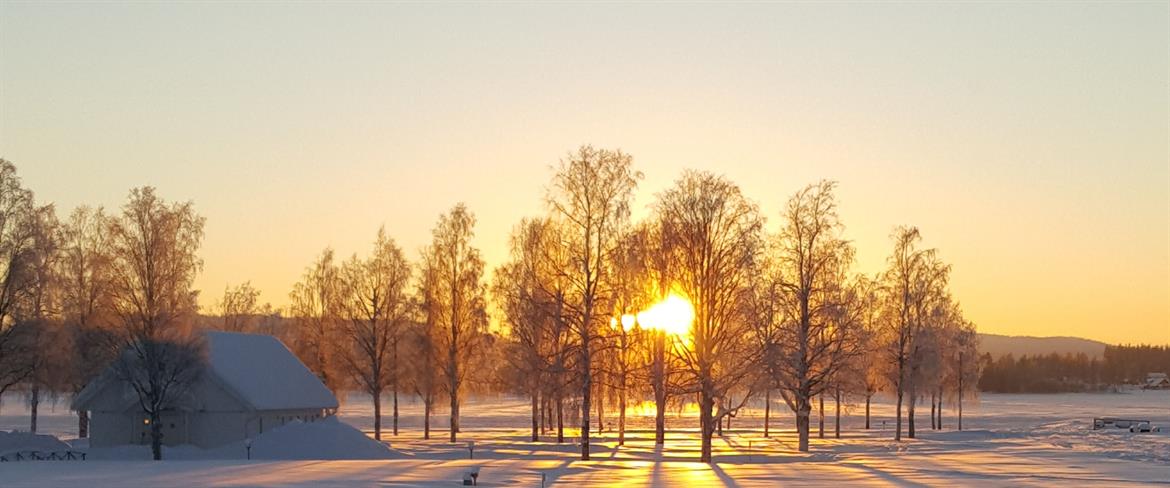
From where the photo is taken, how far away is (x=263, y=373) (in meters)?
58.0

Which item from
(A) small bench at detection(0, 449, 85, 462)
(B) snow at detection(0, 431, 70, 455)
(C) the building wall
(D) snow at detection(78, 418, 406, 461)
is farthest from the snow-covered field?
(C) the building wall

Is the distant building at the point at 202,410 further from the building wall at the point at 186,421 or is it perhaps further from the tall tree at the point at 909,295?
the tall tree at the point at 909,295

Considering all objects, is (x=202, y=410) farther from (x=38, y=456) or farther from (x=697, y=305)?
(x=697, y=305)

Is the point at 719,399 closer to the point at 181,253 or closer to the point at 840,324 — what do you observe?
the point at 840,324

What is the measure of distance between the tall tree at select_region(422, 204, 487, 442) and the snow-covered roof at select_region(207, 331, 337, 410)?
7.33m

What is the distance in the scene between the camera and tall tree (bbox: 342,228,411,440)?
67.0 meters

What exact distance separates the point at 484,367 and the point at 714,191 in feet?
92.1

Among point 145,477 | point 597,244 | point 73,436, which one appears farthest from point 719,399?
point 73,436

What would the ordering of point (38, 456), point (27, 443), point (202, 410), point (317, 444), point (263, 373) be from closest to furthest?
point (38, 456) < point (317, 444) < point (27, 443) < point (202, 410) < point (263, 373)

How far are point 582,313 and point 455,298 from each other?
2361 cm

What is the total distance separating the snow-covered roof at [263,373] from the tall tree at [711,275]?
72.9ft

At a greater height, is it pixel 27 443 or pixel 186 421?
pixel 186 421

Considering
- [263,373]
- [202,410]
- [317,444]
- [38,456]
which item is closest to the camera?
[38,456]

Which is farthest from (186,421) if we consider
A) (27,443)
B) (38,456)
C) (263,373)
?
(38,456)
